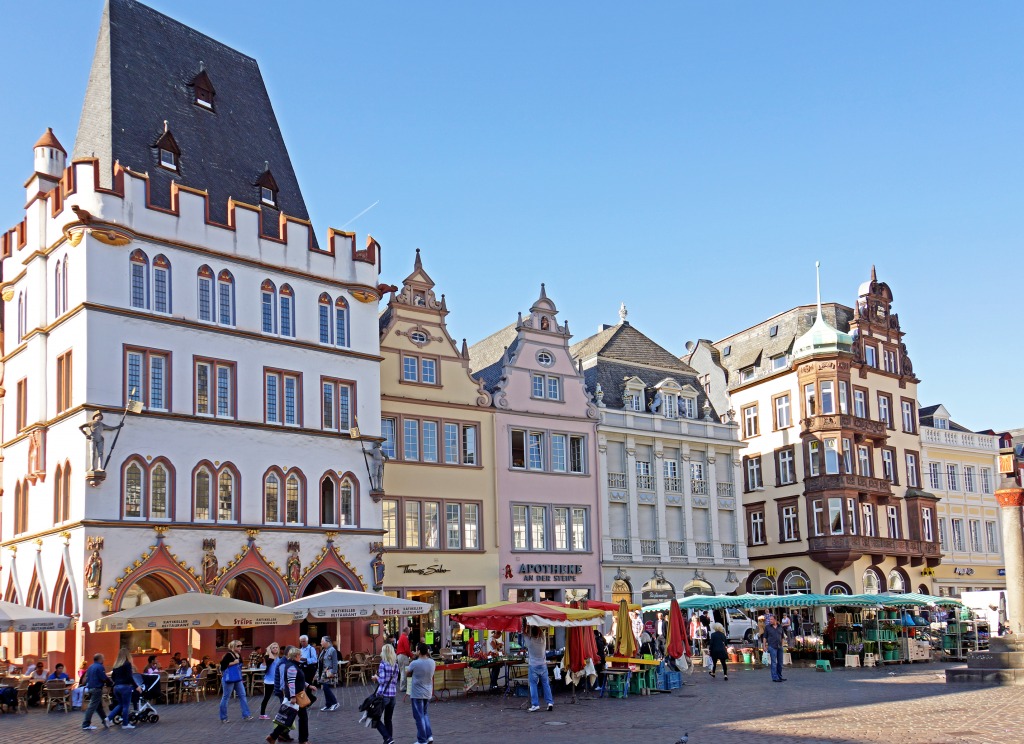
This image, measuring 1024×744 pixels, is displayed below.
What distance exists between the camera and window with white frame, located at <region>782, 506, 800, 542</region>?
5944cm

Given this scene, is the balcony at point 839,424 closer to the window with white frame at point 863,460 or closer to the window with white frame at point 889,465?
the window with white frame at point 863,460

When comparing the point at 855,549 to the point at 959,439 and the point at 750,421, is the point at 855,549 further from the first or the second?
the point at 959,439

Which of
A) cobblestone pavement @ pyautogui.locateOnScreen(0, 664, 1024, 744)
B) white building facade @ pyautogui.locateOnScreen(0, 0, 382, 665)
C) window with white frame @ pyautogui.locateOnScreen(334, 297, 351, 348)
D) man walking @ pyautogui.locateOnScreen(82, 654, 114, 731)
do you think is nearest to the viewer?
cobblestone pavement @ pyautogui.locateOnScreen(0, 664, 1024, 744)

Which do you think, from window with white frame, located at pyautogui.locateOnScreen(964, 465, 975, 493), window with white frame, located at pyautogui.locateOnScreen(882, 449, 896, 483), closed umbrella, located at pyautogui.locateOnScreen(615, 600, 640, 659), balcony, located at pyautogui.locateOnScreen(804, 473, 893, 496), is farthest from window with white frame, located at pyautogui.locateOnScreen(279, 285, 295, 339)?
window with white frame, located at pyautogui.locateOnScreen(964, 465, 975, 493)

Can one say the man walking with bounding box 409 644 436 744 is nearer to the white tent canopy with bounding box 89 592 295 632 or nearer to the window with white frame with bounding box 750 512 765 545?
the white tent canopy with bounding box 89 592 295 632

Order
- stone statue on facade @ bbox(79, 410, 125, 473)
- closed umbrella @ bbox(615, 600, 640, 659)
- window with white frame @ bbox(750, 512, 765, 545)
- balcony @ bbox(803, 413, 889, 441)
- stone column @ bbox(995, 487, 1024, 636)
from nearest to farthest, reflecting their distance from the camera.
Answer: closed umbrella @ bbox(615, 600, 640, 659), stone column @ bbox(995, 487, 1024, 636), stone statue on facade @ bbox(79, 410, 125, 473), balcony @ bbox(803, 413, 889, 441), window with white frame @ bbox(750, 512, 765, 545)

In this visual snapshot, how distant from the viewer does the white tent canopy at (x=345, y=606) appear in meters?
32.3

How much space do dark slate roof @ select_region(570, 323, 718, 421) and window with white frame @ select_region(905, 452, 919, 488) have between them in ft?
45.9

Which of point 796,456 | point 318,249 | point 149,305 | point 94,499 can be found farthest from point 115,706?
point 796,456

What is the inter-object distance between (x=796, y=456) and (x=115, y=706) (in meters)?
41.5

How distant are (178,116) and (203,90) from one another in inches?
83.3

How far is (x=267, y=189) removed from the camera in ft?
140

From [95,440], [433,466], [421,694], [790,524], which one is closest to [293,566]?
[95,440]

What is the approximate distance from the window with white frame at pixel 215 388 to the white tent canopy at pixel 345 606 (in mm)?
7362
